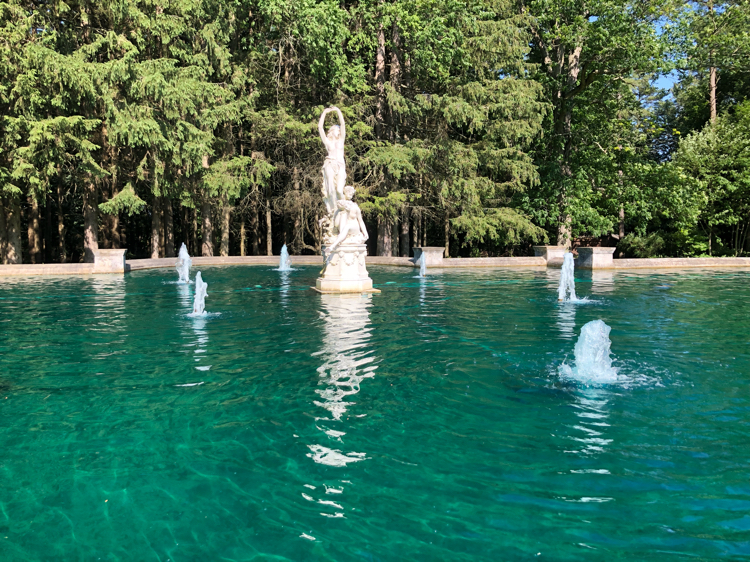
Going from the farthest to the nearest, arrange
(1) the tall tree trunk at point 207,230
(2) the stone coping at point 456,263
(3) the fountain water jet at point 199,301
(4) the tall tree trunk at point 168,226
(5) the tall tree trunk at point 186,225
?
(5) the tall tree trunk at point 186,225 → (4) the tall tree trunk at point 168,226 → (1) the tall tree trunk at point 207,230 → (2) the stone coping at point 456,263 → (3) the fountain water jet at point 199,301

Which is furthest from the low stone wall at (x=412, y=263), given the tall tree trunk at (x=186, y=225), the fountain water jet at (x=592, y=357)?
the fountain water jet at (x=592, y=357)

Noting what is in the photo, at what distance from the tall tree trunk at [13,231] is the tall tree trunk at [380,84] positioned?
1627 centimetres

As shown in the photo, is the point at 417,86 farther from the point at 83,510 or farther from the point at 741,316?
the point at 83,510

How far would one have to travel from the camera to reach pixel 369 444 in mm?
4840

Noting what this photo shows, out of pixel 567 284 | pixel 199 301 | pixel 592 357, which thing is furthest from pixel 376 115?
pixel 592 357

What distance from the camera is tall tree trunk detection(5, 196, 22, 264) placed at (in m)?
24.1

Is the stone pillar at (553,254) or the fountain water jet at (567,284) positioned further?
the stone pillar at (553,254)

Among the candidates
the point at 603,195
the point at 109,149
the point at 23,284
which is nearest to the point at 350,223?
the point at 23,284

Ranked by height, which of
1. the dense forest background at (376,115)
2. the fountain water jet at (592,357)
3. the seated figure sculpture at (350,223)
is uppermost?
Result: the dense forest background at (376,115)

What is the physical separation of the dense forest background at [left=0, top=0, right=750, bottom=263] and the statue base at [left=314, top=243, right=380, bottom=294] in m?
12.1

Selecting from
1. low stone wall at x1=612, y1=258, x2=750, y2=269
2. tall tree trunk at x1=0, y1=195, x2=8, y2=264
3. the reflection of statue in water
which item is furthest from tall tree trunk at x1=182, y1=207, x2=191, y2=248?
low stone wall at x1=612, y1=258, x2=750, y2=269

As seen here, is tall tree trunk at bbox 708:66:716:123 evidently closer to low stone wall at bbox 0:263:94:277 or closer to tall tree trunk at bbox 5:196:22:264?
low stone wall at bbox 0:263:94:277

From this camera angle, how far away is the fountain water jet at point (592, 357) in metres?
6.87

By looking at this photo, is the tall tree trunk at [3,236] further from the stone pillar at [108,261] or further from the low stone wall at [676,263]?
the low stone wall at [676,263]
